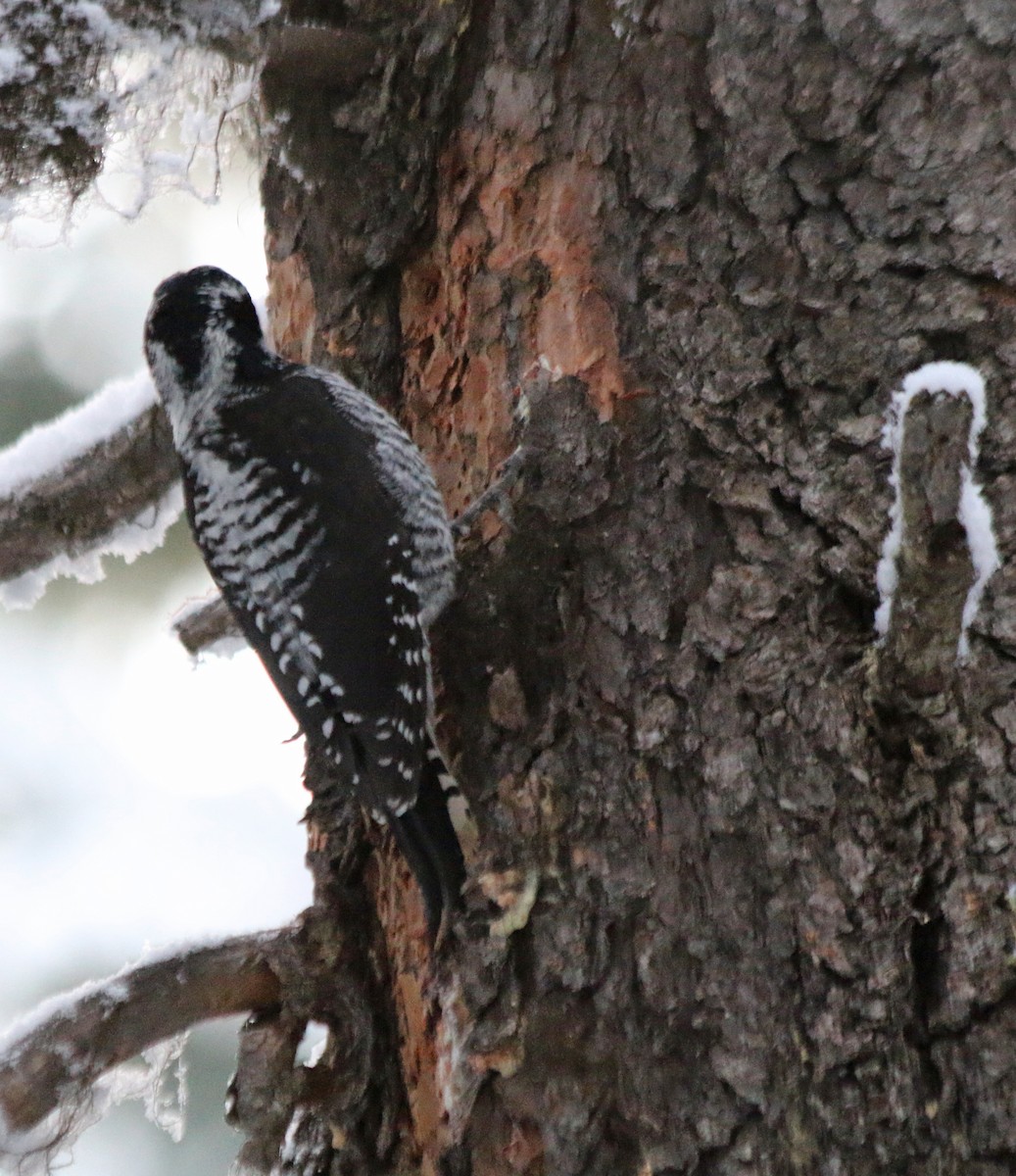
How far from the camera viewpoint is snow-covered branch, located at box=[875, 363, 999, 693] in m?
1.19

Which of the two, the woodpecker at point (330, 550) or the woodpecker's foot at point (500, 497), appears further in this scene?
the woodpecker at point (330, 550)

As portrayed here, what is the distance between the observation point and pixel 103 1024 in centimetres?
186

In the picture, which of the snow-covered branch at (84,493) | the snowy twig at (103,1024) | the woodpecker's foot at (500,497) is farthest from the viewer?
the snow-covered branch at (84,493)

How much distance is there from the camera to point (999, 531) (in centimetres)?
163

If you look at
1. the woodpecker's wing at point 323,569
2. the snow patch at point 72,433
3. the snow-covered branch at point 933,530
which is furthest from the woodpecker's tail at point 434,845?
the snow patch at point 72,433

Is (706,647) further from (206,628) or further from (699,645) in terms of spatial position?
(206,628)

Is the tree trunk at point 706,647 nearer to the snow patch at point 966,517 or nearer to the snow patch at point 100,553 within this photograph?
the snow patch at point 966,517

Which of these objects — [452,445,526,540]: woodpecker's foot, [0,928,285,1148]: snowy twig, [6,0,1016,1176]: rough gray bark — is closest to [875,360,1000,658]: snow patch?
[6,0,1016,1176]: rough gray bark

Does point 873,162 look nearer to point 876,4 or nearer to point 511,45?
point 876,4

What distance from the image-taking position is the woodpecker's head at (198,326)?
9.50ft

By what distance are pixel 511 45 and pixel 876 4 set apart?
0.63m

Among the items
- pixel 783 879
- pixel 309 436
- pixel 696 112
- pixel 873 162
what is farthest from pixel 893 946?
pixel 309 436

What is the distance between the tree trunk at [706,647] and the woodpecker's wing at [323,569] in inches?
7.0

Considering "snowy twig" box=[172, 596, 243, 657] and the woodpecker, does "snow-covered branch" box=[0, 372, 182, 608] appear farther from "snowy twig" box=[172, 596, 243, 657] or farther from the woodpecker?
"snowy twig" box=[172, 596, 243, 657]
